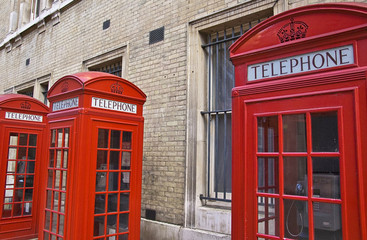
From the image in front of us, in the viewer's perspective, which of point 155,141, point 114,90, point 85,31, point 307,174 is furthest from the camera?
point 85,31

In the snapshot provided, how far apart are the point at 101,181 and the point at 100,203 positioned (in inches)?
11.1

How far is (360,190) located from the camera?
202cm

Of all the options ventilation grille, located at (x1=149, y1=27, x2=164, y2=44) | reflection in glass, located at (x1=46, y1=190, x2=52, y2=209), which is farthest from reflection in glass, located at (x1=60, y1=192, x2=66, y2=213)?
ventilation grille, located at (x1=149, y1=27, x2=164, y2=44)

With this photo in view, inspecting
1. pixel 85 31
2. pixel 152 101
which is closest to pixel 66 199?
pixel 152 101

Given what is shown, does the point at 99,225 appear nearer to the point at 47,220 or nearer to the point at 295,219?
the point at 47,220

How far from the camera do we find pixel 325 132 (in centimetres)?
222

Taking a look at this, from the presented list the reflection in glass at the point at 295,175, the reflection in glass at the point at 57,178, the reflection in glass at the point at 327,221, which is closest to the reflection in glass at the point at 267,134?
the reflection in glass at the point at 295,175

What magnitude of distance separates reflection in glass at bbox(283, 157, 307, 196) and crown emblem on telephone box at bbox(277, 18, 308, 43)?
3.05 feet

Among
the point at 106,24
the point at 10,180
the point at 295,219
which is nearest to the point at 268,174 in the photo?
the point at 295,219

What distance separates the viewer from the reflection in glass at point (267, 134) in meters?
2.44

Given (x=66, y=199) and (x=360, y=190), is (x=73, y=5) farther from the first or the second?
(x=360, y=190)

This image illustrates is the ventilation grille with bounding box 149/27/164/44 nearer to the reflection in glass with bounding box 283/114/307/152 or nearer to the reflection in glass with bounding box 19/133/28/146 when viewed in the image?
the reflection in glass with bounding box 19/133/28/146

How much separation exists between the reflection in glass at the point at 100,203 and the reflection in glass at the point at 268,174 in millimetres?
2205

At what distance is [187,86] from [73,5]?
5454 mm
